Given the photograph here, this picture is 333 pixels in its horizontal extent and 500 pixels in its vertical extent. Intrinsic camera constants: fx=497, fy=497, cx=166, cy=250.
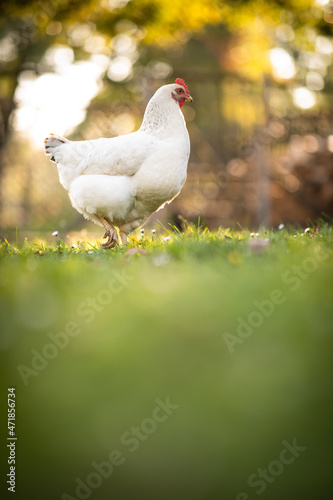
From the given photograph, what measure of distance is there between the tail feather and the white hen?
13.9 inches

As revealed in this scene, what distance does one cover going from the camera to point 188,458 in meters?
1.18

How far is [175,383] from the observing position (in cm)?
134

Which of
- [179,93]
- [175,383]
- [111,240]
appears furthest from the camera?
[179,93]

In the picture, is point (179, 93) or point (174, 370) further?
point (179, 93)

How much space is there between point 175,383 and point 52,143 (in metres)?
3.60

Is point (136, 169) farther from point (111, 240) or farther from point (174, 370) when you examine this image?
point (174, 370)

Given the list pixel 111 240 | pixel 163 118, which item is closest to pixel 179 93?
pixel 163 118

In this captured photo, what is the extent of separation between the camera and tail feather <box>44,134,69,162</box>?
4.48 metres

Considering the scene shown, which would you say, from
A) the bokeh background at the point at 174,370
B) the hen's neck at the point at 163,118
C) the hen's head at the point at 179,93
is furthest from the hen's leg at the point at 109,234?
the hen's head at the point at 179,93

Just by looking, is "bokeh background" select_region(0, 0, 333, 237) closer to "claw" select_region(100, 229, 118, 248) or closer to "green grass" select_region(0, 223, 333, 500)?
"claw" select_region(100, 229, 118, 248)

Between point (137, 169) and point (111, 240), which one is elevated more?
point (137, 169)

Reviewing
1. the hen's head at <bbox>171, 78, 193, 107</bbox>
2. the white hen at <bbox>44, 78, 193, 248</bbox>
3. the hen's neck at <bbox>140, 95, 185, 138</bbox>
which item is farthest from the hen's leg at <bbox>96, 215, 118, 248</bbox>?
the hen's head at <bbox>171, 78, 193, 107</bbox>

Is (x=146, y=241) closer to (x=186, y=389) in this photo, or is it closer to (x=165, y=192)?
(x=165, y=192)

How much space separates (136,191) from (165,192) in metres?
0.22
